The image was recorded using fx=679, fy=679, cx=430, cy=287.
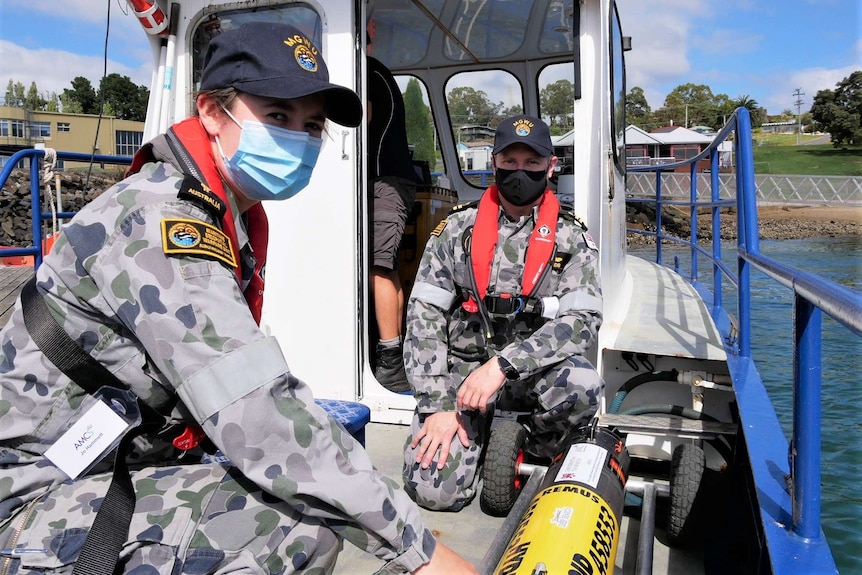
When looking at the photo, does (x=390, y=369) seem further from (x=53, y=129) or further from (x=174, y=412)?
(x=53, y=129)

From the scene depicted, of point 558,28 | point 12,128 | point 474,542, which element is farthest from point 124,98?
point 474,542

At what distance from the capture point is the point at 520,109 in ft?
20.0

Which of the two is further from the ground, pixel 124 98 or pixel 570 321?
pixel 124 98

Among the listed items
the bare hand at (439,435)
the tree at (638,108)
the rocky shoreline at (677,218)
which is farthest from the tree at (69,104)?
the bare hand at (439,435)

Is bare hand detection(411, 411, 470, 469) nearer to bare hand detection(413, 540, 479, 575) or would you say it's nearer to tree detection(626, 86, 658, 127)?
bare hand detection(413, 540, 479, 575)

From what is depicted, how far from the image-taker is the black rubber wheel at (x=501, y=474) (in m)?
2.58

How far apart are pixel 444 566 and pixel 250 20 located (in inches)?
120

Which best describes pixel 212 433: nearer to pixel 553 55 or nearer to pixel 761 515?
pixel 761 515

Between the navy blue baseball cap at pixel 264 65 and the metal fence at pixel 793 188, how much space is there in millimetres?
42624

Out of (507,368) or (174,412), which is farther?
(507,368)

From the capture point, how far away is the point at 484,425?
2949 mm

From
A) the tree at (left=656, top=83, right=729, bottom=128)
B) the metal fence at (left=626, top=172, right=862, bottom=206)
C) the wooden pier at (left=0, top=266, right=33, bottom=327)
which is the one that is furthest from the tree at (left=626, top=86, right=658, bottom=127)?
the wooden pier at (left=0, top=266, right=33, bottom=327)

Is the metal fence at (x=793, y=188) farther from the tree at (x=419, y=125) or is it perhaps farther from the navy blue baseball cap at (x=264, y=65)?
the navy blue baseball cap at (x=264, y=65)

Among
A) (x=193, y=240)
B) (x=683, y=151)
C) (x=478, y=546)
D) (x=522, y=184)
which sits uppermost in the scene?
(x=683, y=151)
